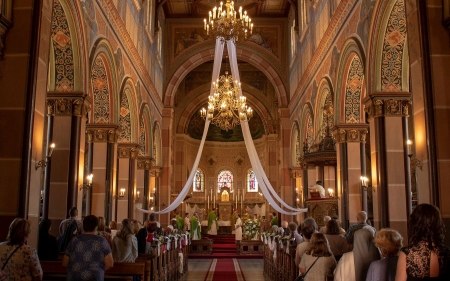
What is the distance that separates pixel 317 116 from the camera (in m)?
18.0

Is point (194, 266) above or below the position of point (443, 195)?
below

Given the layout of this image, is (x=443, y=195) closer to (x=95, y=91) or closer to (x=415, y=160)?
(x=415, y=160)

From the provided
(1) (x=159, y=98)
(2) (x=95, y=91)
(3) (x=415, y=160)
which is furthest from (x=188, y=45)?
(3) (x=415, y=160)

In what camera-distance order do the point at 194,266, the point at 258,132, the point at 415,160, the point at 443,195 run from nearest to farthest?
the point at 443,195, the point at 415,160, the point at 194,266, the point at 258,132

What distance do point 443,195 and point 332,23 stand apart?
9094mm

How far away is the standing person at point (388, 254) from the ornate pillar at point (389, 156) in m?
6.61

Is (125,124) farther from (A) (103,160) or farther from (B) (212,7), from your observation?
(B) (212,7)

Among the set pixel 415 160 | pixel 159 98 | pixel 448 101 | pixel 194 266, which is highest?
pixel 159 98

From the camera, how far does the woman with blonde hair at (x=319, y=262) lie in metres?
5.72

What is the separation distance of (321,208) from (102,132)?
7089 millimetres

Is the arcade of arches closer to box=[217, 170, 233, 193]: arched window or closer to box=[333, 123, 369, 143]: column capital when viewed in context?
box=[333, 123, 369, 143]: column capital

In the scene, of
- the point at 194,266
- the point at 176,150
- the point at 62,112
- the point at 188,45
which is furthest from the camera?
the point at 176,150

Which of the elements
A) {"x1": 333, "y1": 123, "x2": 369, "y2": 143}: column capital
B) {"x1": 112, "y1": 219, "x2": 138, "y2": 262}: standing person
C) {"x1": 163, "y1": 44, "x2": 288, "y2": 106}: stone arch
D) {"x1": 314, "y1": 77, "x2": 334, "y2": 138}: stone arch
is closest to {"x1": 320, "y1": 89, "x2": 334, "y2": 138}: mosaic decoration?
{"x1": 314, "y1": 77, "x2": 334, "y2": 138}: stone arch

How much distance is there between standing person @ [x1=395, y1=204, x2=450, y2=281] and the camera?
352 cm
